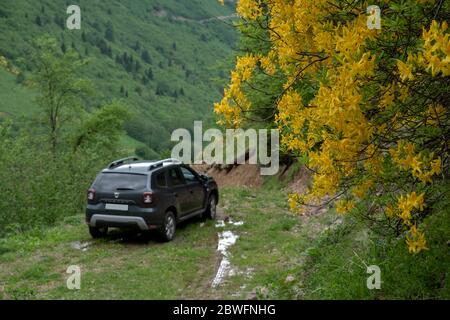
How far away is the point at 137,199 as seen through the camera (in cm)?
1169

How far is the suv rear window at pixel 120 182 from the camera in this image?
39.0 ft

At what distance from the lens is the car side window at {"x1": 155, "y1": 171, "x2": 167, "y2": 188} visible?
483 inches

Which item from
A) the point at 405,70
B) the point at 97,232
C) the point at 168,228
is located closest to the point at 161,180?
the point at 168,228

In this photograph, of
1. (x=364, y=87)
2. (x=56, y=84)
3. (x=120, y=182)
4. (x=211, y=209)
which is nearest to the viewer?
(x=364, y=87)

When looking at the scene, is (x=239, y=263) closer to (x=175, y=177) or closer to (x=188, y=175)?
(x=175, y=177)

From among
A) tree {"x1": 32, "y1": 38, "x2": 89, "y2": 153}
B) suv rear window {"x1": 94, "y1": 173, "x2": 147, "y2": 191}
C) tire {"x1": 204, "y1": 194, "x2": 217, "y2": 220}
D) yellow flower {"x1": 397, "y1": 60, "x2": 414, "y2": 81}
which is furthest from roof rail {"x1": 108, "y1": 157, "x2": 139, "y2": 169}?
tree {"x1": 32, "y1": 38, "x2": 89, "y2": 153}

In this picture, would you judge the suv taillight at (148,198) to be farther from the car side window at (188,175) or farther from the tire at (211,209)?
the tire at (211,209)

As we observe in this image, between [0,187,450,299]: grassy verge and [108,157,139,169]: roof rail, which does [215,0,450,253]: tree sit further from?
[108,157,139,169]: roof rail

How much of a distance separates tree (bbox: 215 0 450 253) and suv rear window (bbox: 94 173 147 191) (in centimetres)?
604

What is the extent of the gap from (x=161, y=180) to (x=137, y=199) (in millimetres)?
1016

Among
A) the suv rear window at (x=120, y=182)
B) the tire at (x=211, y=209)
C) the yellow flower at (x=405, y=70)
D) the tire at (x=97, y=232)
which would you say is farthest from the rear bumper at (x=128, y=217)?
the yellow flower at (x=405, y=70)


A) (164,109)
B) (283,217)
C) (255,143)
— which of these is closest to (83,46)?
(164,109)
